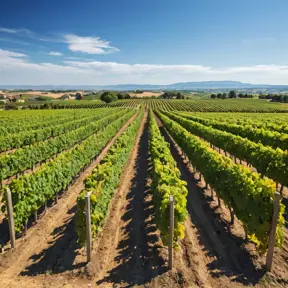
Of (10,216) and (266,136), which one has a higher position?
(266,136)

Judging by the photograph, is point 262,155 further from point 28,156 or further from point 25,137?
point 25,137

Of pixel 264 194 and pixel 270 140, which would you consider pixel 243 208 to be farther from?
pixel 270 140

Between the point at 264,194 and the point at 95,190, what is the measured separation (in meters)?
4.99

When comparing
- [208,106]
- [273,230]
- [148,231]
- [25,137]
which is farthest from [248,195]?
[208,106]

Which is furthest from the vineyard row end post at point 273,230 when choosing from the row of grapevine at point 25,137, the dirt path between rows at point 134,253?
the row of grapevine at point 25,137

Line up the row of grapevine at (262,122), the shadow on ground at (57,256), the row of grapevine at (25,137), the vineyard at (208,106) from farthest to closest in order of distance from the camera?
1. the vineyard at (208,106)
2. the row of grapevine at (262,122)
3. the row of grapevine at (25,137)
4. the shadow on ground at (57,256)

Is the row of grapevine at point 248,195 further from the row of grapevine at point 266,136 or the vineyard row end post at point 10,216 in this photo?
the row of grapevine at point 266,136

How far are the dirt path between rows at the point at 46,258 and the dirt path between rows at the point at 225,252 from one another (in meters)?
3.33

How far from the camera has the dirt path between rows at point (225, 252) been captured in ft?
20.8

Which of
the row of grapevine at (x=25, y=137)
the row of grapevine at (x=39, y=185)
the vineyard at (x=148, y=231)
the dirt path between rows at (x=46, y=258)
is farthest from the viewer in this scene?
the row of grapevine at (x=25, y=137)

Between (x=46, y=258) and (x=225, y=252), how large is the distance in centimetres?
509

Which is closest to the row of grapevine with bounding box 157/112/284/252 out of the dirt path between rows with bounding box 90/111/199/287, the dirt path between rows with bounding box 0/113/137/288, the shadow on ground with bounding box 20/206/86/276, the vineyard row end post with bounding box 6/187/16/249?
the dirt path between rows with bounding box 90/111/199/287

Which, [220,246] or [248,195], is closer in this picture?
[248,195]

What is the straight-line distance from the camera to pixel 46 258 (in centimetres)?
730
